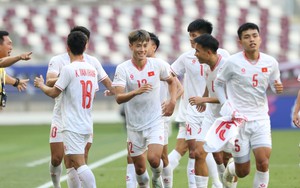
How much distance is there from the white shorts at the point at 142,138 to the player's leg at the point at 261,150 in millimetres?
1401

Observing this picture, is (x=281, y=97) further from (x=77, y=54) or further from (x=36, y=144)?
(x=77, y=54)

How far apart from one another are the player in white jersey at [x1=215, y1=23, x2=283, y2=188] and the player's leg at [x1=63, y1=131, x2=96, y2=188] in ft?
6.31

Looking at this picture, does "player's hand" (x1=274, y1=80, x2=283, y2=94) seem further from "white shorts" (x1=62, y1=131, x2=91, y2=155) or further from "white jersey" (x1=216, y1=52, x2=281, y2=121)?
"white shorts" (x1=62, y1=131, x2=91, y2=155)

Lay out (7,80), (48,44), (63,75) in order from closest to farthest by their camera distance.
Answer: (63,75) < (7,80) < (48,44)

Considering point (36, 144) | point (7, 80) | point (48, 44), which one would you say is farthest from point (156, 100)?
point (48, 44)

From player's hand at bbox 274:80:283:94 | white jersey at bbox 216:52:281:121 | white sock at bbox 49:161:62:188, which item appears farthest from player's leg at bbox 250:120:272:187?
white sock at bbox 49:161:62:188

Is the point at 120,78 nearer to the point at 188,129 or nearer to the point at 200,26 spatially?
the point at 200,26

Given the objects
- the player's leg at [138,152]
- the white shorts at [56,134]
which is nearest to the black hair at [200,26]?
the player's leg at [138,152]

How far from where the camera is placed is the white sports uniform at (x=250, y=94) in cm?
1295

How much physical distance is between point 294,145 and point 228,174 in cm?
1159

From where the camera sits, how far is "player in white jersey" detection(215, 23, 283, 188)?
1294cm

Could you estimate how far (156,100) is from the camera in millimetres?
13852

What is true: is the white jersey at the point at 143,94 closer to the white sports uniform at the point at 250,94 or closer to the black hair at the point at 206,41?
the black hair at the point at 206,41

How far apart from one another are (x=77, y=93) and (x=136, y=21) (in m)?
33.4
